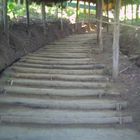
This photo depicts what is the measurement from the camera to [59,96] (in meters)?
7.58

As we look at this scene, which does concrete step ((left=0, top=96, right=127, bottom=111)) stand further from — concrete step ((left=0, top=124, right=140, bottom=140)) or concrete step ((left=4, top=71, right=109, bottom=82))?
concrete step ((left=4, top=71, right=109, bottom=82))

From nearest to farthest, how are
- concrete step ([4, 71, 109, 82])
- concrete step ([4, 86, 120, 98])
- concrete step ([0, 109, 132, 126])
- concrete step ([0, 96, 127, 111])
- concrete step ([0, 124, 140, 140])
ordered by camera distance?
concrete step ([0, 124, 140, 140]) < concrete step ([0, 109, 132, 126]) < concrete step ([0, 96, 127, 111]) < concrete step ([4, 86, 120, 98]) < concrete step ([4, 71, 109, 82])

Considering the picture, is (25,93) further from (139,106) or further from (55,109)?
(139,106)

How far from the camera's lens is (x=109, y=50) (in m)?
11.7

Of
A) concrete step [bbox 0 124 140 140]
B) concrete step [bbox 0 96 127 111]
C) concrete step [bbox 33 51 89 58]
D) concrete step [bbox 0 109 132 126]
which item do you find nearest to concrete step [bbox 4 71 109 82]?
concrete step [bbox 0 96 127 111]

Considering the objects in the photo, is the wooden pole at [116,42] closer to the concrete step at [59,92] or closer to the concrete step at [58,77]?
the concrete step at [58,77]

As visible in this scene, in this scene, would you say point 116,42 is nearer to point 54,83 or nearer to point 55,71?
point 54,83

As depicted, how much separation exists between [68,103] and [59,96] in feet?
1.82

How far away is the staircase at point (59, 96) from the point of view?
651 cm

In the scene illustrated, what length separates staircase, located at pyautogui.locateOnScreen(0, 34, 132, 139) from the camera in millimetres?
6512

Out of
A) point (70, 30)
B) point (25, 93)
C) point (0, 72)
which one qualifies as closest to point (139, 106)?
point (25, 93)

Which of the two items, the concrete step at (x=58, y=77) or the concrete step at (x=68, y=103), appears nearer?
the concrete step at (x=68, y=103)

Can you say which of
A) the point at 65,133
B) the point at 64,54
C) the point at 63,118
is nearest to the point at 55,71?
the point at 64,54

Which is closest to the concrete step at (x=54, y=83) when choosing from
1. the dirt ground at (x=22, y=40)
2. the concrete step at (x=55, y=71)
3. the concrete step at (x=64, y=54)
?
the dirt ground at (x=22, y=40)
